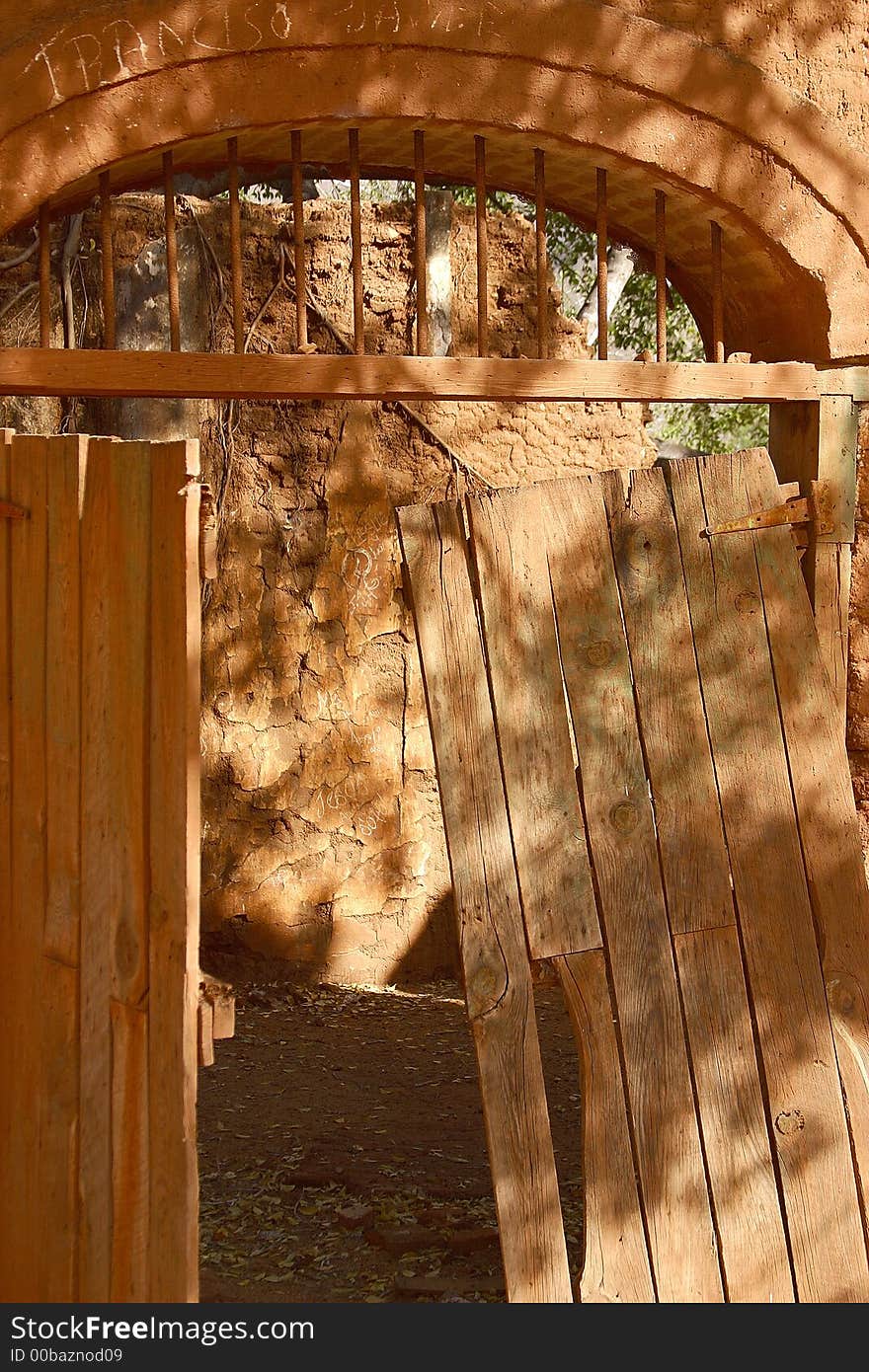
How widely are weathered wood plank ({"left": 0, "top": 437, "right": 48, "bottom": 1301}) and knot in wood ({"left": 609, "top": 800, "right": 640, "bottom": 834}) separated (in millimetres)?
1254

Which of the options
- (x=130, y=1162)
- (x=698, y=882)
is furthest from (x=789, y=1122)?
(x=130, y=1162)

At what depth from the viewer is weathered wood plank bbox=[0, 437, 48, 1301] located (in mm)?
2773

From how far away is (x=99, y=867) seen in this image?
8.87ft

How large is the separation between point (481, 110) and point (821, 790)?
199 cm

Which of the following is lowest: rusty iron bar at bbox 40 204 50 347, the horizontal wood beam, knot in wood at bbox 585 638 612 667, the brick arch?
knot in wood at bbox 585 638 612 667

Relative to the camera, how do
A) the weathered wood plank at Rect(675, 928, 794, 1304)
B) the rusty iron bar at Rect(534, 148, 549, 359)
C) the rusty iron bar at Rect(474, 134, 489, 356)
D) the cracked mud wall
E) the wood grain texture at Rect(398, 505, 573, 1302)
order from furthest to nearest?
the cracked mud wall
the rusty iron bar at Rect(534, 148, 549, 359)
the rusty iron bar at Rect(474, 134, 489, 356)
the weathered wood plank at Rect(675, 928, 794, 1304)
the wood grain texture at Rect(398, 505, 573, 1302)

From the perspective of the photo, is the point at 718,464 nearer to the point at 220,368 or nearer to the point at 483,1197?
the point at 220,368

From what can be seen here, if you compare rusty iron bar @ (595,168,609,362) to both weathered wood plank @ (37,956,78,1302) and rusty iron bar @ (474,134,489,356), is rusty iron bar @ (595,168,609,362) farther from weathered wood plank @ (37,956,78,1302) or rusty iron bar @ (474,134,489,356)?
weathered wood plank @ (37,956,78,1302)

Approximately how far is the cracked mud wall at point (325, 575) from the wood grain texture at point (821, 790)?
126 inches

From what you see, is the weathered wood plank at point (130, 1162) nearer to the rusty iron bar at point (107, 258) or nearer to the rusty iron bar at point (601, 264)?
the rusty iron bar at point (107, 258)

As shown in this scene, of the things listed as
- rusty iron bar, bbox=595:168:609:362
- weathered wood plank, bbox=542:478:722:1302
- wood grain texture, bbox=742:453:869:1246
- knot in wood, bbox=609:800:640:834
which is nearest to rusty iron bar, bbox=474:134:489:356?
rusty iron bar, bbox=595:168:609:362

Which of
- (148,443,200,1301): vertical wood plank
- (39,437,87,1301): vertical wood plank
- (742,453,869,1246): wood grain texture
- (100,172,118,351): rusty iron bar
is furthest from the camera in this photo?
(100,172,118,351): rusty iron bar

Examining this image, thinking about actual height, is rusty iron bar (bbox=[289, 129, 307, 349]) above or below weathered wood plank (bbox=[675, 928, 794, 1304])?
above

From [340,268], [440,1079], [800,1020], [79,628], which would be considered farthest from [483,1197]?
[340,268]
